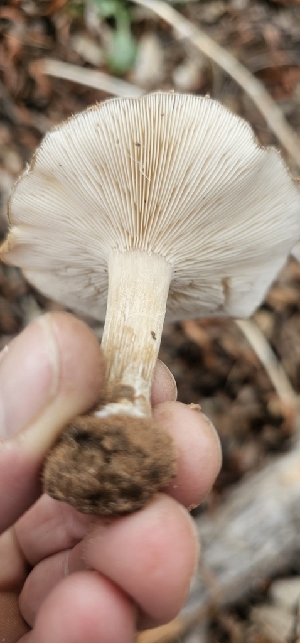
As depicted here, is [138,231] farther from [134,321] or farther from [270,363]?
[270,363]

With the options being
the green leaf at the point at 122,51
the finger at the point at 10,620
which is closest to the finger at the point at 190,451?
the finger at the point at 10,620

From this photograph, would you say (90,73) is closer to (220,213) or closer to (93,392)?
(220,213)

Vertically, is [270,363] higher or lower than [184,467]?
higher

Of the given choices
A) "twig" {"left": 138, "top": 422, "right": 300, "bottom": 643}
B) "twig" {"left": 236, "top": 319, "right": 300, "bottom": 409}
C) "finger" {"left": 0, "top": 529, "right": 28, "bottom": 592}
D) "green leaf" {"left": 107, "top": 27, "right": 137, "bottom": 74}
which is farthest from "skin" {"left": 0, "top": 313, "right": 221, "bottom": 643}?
"green leaf" {"left": 107, "top": 27, "right": 137, "bottom": 74}

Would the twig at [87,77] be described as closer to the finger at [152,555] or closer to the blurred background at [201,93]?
the blurred background at [201,93]

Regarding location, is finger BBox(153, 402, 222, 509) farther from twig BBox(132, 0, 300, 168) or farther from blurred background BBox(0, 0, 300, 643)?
twig BBox(132, 0, 300, 168)

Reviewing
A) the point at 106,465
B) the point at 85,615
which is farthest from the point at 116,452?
the point at 85,615
